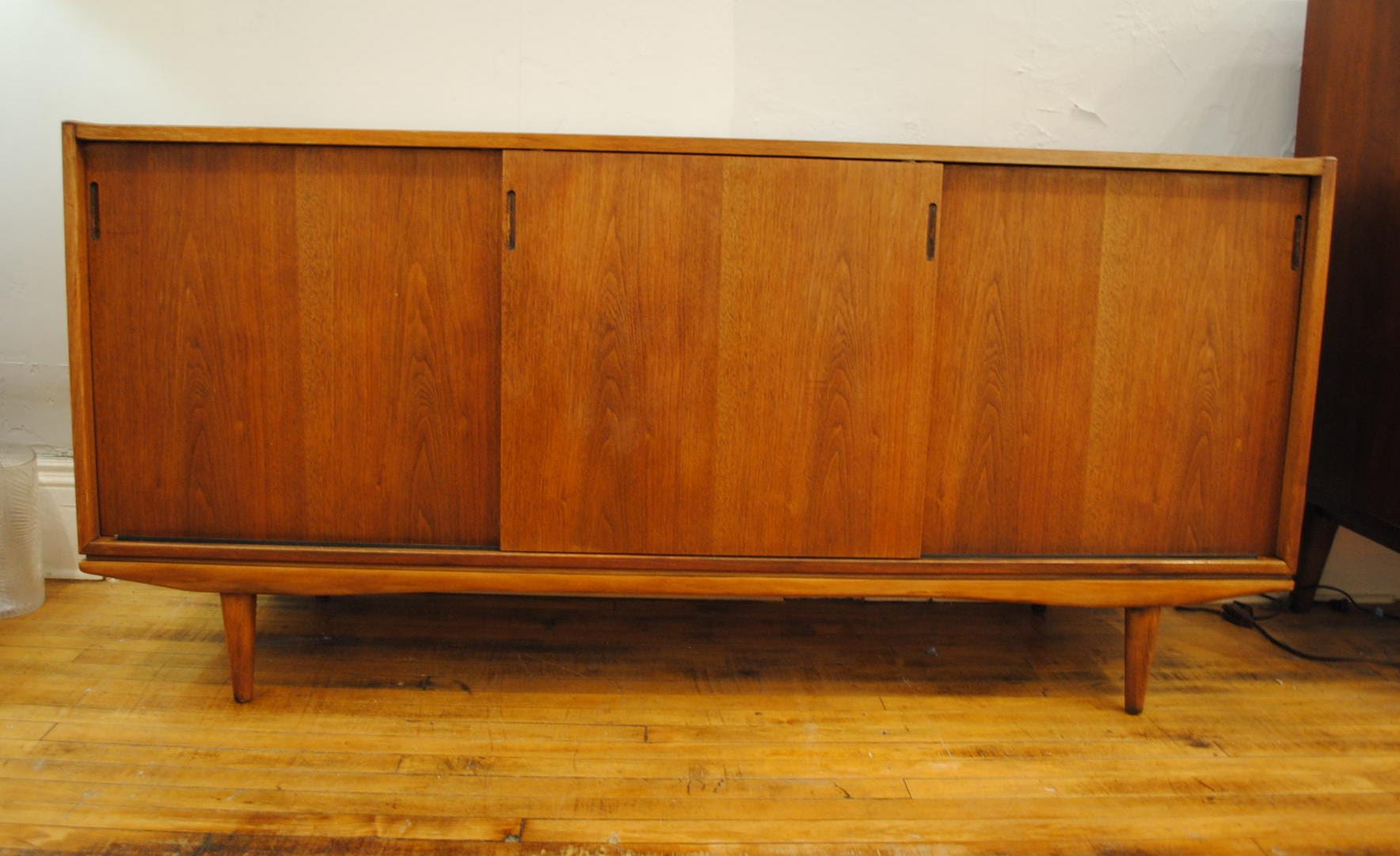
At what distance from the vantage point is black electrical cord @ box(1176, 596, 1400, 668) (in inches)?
62.6

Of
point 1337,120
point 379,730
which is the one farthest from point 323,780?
point 1337,120

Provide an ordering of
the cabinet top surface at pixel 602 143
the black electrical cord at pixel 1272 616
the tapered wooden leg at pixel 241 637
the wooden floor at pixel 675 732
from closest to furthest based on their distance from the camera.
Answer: the wooden floor at pixel 675 732 → the cabinet top surface at pixel 602 143 → the tapered wooden leg at pixel 241 637 → the black electrical cord at pixel 1272 616

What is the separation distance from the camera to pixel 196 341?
48.8 inches

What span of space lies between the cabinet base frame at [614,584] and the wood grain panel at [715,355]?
5cm

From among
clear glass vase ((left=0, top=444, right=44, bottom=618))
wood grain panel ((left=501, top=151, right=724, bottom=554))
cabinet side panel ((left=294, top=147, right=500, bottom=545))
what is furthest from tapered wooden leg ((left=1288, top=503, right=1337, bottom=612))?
clear glass vase ((left=0, top=444, right=44, bottom=618))

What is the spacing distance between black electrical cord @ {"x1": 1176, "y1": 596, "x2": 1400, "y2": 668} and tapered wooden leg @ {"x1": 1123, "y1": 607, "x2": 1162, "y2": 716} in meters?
0.46

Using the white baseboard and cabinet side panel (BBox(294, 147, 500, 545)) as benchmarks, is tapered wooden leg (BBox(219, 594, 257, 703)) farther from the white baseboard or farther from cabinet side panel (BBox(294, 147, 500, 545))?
the white baseboard

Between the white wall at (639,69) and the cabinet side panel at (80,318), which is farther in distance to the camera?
the white wall at (639,69)

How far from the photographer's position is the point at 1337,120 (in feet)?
5.23

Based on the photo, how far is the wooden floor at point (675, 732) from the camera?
3.52ft

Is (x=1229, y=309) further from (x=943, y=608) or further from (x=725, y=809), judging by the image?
(x=725, y=809)

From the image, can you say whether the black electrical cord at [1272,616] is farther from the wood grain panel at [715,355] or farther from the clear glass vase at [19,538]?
the clear glass vase at [19,538]

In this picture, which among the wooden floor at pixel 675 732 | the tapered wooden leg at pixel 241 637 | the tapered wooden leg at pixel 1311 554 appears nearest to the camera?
the wooden floor at pixel 675 732


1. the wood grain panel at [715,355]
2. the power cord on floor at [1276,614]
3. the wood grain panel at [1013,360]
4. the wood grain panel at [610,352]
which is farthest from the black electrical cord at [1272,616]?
the wood grain panel at [610,352]
